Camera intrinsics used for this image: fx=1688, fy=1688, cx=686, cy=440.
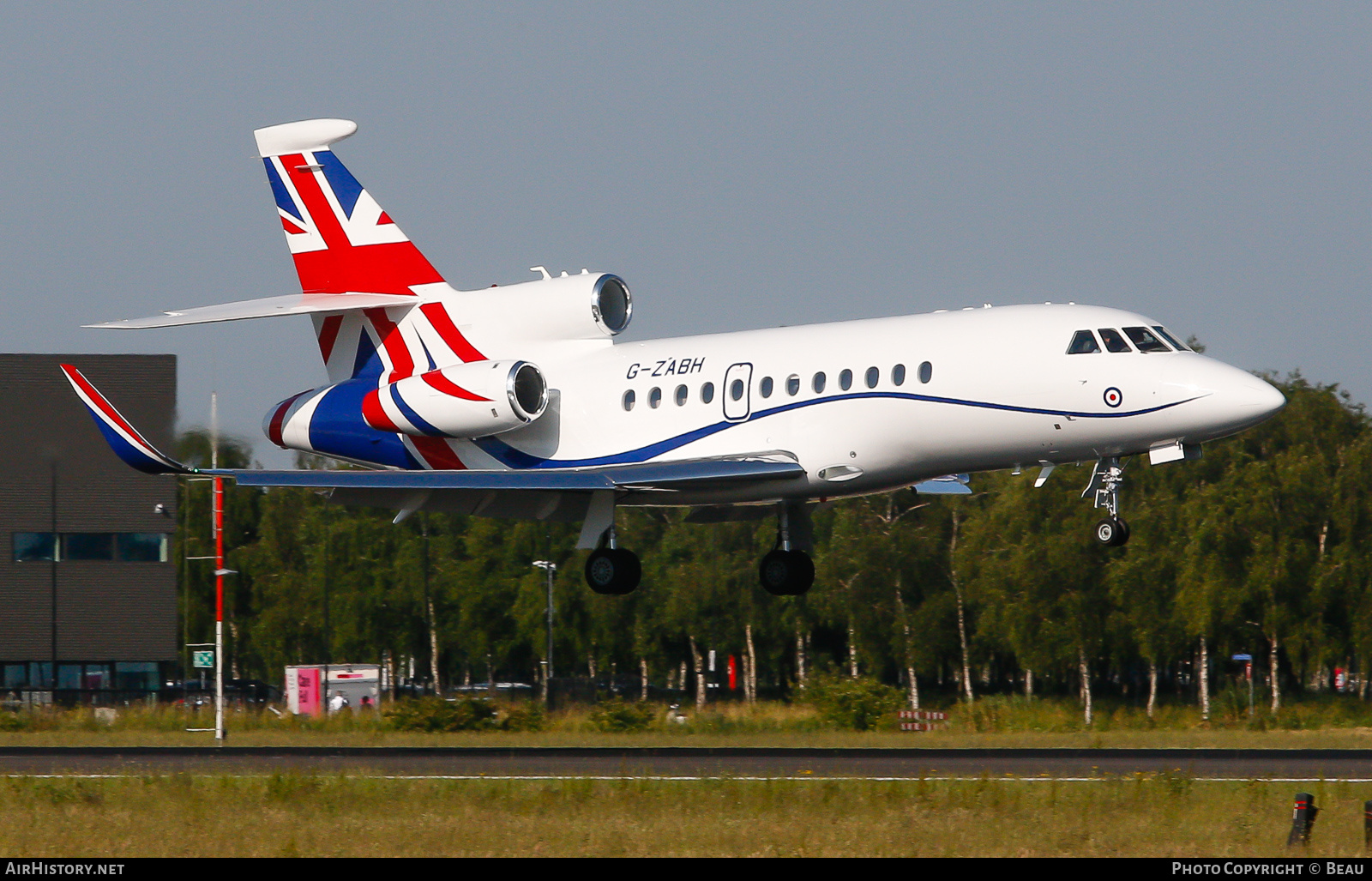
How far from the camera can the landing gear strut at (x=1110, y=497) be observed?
898 inches

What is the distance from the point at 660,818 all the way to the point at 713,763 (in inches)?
268

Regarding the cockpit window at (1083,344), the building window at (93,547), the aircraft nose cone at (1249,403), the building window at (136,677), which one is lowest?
the building window at (136,677)

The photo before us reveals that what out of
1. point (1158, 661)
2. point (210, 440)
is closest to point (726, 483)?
point (210, 440)

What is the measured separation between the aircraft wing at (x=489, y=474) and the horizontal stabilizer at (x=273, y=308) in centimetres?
167

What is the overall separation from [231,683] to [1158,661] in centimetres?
3187

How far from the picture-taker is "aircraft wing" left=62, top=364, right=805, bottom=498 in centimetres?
2406

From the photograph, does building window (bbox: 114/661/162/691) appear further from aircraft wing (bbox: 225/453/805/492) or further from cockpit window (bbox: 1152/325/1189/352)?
cockpit window (bbox: 1152/325/1189/352)

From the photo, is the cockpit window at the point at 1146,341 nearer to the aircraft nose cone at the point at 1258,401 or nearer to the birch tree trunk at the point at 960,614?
the aircraft nose cone at the point at 1258,401

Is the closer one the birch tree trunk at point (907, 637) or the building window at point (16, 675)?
the building window at point (16, 675)

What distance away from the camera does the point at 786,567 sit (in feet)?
88.1

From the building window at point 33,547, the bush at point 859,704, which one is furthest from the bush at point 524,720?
the building window at point 33,547

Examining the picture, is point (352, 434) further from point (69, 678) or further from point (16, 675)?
point (16, 675)

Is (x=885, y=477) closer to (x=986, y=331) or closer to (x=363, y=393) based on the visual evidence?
(x=986, y=331)

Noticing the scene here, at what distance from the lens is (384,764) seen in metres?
23.9
